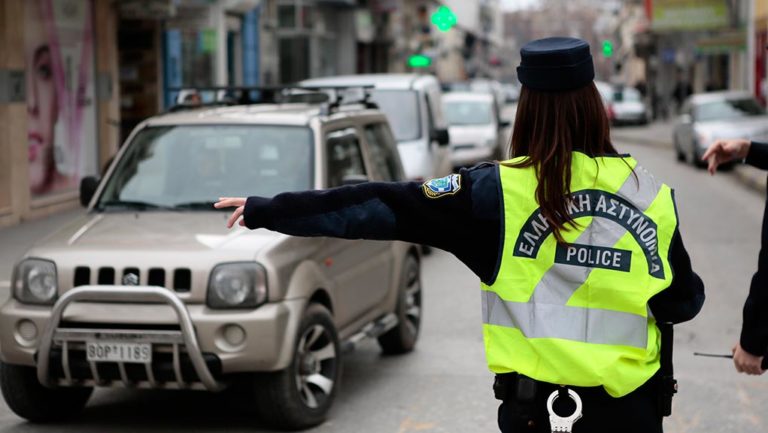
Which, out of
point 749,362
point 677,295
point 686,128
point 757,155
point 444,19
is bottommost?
point 686,128

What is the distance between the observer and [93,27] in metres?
19.8

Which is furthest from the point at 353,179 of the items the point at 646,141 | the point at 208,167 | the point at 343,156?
the point at 646,141

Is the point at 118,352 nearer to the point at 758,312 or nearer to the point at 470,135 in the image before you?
the point at 758,312

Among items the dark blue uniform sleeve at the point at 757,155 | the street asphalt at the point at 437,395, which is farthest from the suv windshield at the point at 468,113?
the dark blue uniform sleeve at the point at 757,155

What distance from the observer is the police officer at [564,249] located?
10.4 feet

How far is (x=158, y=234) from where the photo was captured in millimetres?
6801

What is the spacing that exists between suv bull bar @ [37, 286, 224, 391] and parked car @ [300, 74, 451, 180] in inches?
343

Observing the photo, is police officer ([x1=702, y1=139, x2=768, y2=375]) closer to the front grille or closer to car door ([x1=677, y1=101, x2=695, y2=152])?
the front grille

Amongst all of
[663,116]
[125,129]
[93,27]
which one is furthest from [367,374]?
[663,116]

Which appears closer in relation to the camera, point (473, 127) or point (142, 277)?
point (142, 277)

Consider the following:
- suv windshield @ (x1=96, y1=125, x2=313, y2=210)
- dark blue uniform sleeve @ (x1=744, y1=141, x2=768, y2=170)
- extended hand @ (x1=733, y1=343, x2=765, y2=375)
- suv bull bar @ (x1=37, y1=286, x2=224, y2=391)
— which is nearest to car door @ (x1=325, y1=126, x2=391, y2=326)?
suv windshield @ (x1=96, y1=125, x2=313, y2=210)

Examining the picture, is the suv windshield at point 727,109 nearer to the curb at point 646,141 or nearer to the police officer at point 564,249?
the curb at point 646,141

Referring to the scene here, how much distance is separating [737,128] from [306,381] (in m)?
20.1

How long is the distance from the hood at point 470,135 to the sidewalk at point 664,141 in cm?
461
